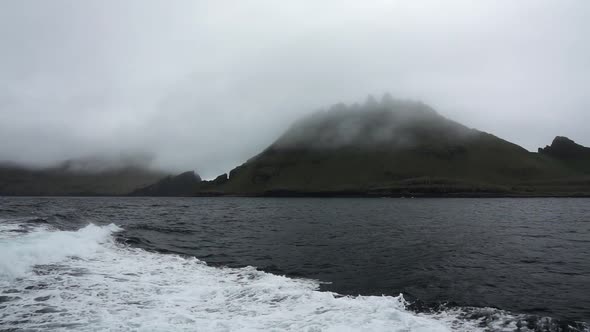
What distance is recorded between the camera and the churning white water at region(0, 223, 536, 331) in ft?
44.6

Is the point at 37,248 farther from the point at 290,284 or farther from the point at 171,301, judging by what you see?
the point at 290,284

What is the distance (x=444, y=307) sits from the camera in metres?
16.3

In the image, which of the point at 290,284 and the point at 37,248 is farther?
the point at 37,248

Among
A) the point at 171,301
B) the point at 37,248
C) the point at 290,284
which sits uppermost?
the point at 37,248

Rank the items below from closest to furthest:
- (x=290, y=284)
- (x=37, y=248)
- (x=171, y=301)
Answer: (x=171, y=301), (x=290, y=284), (x=37, y=248)

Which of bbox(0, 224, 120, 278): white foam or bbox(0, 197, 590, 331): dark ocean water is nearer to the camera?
bbox(0, 197, 590, 331): dark ocean water

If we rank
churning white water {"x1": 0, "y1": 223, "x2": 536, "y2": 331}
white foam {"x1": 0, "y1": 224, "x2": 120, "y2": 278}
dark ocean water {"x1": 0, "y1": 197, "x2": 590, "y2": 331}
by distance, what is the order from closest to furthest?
churning white water {"x1": 0, "y1": 223, "x2": 536, "y2": 331} → dark ocean water {"x1": 0, "y1": 197, "x2": 590, "y2": 331} → white foam {"x1": 0, "y1": 224, "x2": 120, "y2": 278}

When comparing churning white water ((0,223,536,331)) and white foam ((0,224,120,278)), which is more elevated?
white foam ((0,224,120,278))

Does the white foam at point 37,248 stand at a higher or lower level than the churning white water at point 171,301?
higher

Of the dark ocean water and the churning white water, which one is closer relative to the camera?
the churning white water

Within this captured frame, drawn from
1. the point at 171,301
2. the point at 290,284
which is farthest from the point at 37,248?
the point at 290,284

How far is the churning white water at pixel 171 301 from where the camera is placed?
44.6 feet

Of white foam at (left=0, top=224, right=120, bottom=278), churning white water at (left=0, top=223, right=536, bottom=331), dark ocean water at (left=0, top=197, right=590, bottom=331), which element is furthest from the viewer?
white foam at (left=0, top=224, right=120, bottom=278)

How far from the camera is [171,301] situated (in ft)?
54.3
